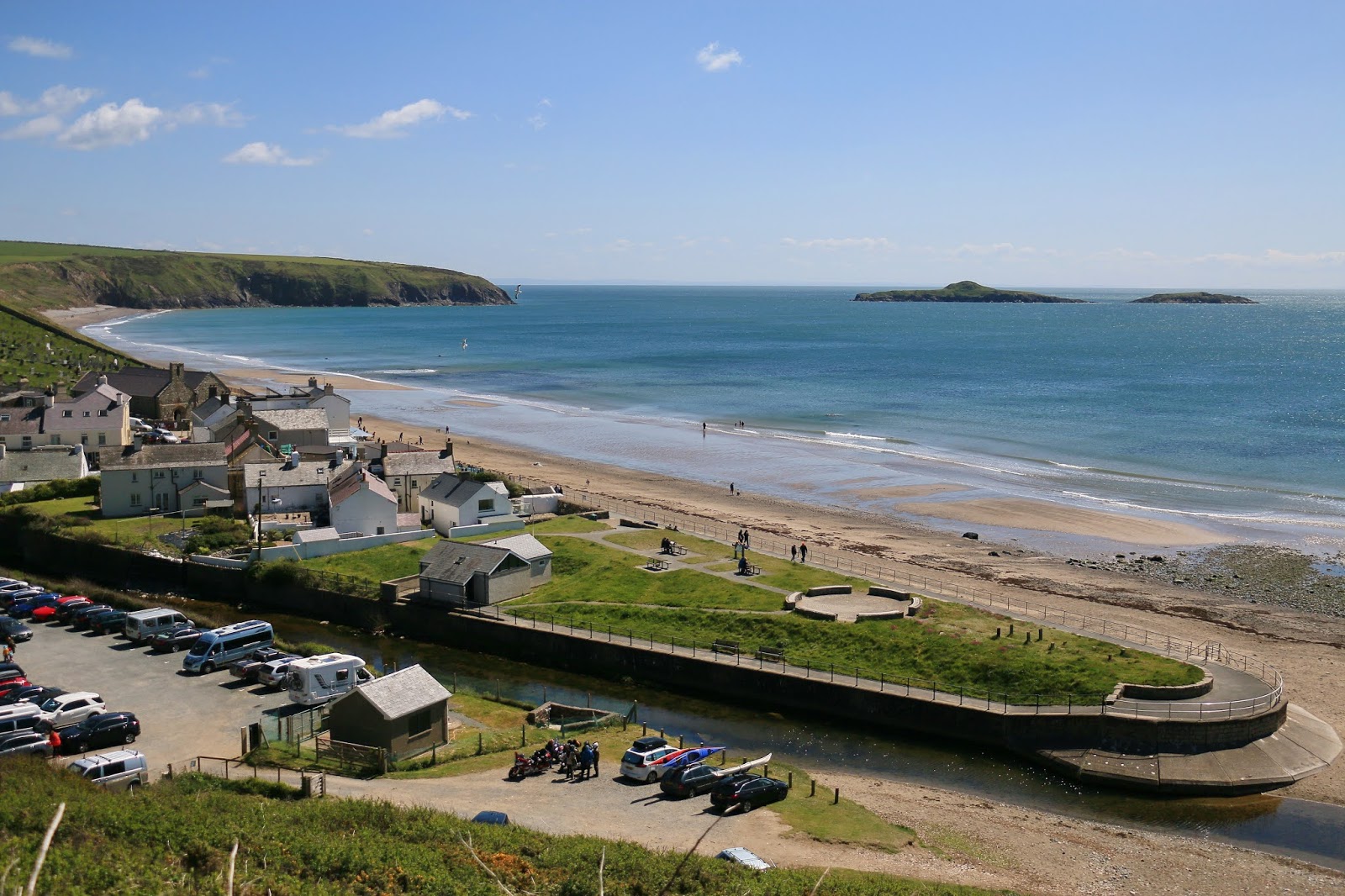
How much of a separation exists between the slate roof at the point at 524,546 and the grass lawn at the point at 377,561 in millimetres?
4937

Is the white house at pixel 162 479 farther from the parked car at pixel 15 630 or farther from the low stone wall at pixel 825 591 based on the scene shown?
the low stone wall at pixel 825 591

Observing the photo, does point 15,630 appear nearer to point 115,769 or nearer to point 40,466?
Result: point 115,769

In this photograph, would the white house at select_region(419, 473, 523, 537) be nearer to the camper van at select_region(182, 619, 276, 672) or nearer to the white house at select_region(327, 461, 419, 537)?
the white house at select_region(327, 461, 419, 537)

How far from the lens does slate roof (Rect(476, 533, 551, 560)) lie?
48.0 metres

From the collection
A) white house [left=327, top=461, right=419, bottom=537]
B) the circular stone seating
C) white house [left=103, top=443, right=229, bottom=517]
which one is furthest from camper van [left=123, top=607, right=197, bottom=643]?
the circular stone seating

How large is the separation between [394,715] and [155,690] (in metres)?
11.3

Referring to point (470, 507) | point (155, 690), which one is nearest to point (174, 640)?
point (155, 690)

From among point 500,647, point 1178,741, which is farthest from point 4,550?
point 1178,741

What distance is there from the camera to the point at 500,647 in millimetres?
43781

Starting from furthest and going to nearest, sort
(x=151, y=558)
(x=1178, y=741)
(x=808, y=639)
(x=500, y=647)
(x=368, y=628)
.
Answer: (x=151, y=558) < (x=368, y=628) < (x=500, y=647) < (x=808, y=639) < (x=1178, y=741)

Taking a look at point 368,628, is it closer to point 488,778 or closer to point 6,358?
point 488,778

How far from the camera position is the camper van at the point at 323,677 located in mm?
35312

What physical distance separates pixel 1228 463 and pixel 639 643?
61.4 meters

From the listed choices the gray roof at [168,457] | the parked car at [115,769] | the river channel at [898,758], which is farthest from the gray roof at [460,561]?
the gray roof at [168,457]
